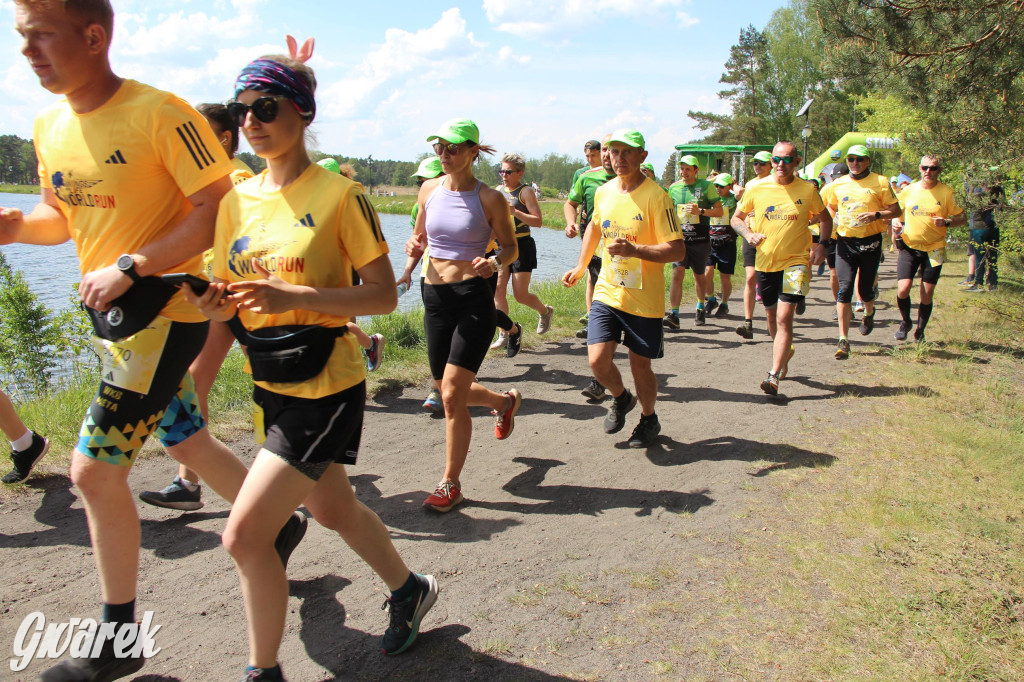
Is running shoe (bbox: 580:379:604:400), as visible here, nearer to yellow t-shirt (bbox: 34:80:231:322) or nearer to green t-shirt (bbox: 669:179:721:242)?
green t-shirt (bbox: 669:179:721:242)

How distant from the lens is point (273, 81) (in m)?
2.39

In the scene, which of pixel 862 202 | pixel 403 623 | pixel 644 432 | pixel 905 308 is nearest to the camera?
pixel 403 623

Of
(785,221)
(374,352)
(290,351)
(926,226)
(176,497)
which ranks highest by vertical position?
(785,221)

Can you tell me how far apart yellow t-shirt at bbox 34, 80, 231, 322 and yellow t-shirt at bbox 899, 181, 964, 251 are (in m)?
8.47

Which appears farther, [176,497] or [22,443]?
[22,443]

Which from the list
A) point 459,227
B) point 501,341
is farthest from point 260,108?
point 501,341

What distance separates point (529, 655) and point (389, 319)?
21.0 ft

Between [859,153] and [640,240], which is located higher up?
[859,153]

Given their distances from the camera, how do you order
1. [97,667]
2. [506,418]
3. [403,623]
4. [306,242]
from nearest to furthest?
[306,242] < [97,667] < [403,623] < [506,418]

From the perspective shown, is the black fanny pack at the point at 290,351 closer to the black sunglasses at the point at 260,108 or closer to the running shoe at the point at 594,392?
the black sunglasses at the point at 260,108

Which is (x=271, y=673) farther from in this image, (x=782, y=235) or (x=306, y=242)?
(x=782, y=235)

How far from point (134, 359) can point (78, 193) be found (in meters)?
0.63

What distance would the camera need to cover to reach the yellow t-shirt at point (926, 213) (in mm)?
8742

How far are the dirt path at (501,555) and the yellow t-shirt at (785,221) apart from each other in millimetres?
1556
